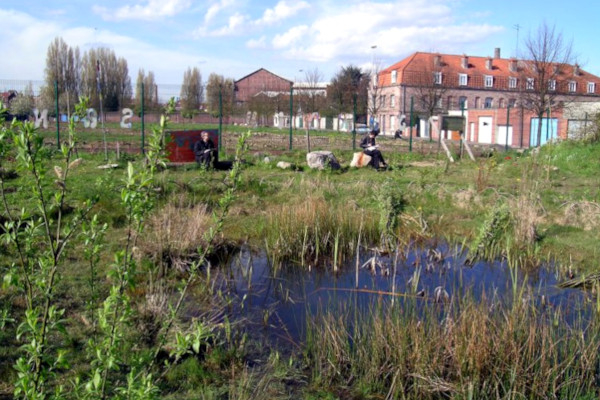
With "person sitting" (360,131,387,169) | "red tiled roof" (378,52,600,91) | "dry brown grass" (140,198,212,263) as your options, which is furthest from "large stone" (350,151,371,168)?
"red tiled roof" (378,52,600,91)

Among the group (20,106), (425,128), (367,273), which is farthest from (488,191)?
(425,128)

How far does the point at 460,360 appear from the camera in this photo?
11.6 feet

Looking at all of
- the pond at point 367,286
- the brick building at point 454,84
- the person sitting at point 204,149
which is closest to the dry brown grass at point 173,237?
the pond at point 367,286

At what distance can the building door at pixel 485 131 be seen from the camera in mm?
38188

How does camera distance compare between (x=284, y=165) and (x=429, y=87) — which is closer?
(x=284, y=165)

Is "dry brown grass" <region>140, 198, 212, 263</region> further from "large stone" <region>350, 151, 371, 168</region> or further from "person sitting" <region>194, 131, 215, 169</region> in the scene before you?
"large stone" <region>350, 151, 371, 168</region>

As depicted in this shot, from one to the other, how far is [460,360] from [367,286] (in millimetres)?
2063

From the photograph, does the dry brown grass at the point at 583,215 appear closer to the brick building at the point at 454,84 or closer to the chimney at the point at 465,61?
the brick building at the point at 454,84

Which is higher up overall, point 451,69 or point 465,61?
point 465,61

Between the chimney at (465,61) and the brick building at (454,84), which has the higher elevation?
the chimney at (465,61)

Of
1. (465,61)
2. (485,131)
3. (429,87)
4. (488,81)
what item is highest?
(465,61)

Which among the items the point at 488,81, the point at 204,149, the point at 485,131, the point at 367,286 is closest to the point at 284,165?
the point at 204,149

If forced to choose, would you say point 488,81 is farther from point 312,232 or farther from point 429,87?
point 312,232

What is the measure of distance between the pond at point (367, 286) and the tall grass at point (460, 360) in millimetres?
520
